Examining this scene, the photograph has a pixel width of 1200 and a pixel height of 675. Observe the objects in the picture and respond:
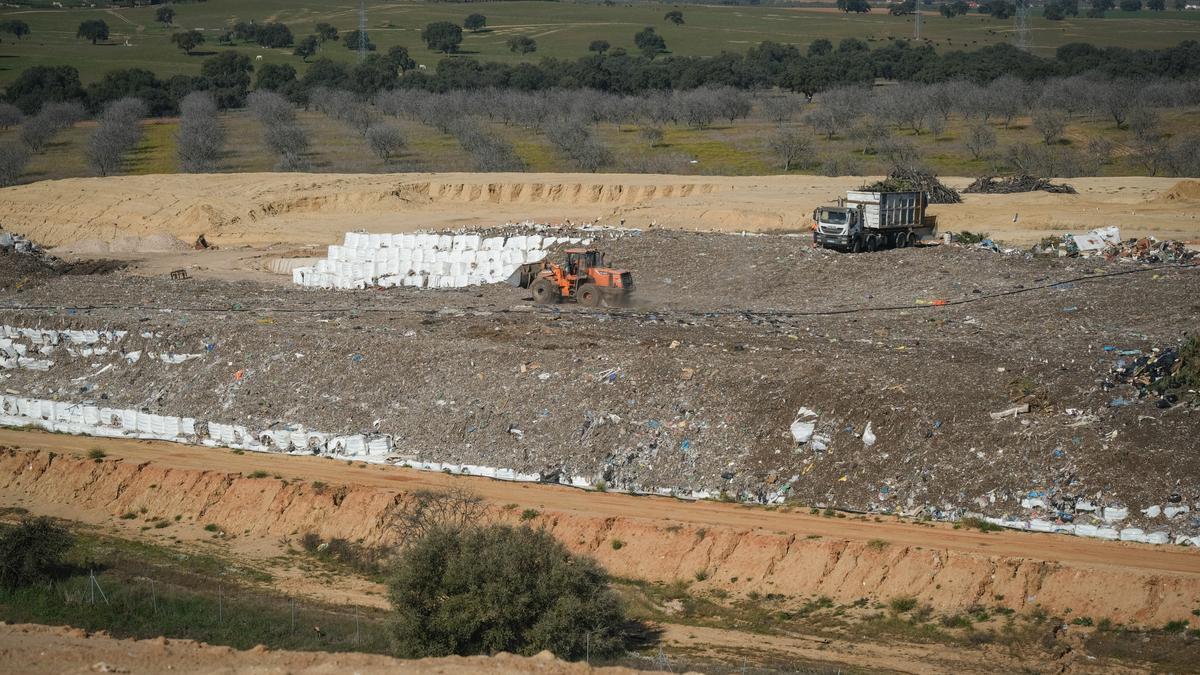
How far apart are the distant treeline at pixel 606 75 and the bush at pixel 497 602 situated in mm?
75867

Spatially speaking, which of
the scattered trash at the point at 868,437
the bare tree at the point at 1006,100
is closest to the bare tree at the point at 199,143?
the bare tree at the point at 1006,100

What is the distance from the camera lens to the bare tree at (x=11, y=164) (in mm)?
60997

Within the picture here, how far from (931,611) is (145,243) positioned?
34.4m

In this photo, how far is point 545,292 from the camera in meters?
31.9

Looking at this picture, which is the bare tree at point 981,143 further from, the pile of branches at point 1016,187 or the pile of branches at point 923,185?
the pile of branches at point 923,185

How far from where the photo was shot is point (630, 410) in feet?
79.7

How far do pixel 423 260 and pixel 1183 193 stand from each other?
963 inches

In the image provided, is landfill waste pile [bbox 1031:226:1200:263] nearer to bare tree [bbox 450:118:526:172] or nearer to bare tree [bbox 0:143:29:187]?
bare tree [bbox 450:118:526:172]

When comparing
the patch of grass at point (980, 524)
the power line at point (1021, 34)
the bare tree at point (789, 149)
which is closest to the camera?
the patch of grass at point (980, 524)

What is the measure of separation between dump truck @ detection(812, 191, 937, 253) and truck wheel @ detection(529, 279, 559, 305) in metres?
7.73

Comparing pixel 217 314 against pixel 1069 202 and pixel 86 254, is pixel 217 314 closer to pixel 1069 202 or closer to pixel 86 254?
pixel 86 254

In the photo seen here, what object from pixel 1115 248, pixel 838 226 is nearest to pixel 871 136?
pixel 838 226

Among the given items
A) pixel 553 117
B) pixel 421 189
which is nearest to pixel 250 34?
pixel 553 117

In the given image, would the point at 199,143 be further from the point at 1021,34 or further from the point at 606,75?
the point at 1021,34
